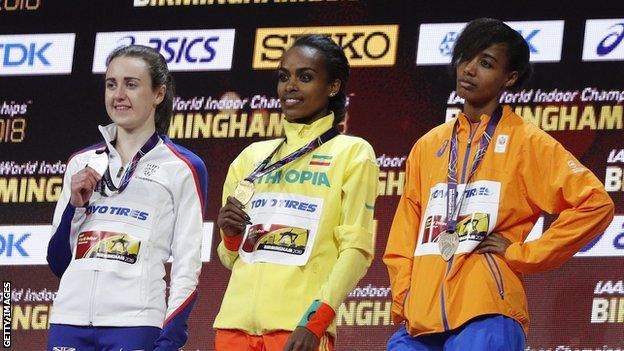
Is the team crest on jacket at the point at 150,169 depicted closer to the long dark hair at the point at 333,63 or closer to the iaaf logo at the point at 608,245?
the long dark hair at the point at 333,63

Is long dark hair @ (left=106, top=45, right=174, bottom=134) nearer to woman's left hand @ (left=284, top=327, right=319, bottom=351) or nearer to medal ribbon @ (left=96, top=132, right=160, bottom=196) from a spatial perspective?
medal ribbon @ (left=96, top=132, right=160, bottom=196)

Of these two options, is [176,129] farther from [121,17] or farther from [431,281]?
[431,281]

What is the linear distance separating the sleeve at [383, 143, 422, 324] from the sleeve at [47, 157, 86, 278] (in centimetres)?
100

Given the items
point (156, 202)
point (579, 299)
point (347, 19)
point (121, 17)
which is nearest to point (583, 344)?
point (579, 299)

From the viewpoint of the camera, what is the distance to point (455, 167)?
12.6 feet

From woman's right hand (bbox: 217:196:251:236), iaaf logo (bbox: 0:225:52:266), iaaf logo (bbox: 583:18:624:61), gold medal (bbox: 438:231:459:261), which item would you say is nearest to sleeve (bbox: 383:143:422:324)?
gold medal (bbox: 438:231:459:261)

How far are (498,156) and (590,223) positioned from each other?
0.34 m

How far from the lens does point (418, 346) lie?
3695 millimetres

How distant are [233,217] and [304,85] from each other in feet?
1.68

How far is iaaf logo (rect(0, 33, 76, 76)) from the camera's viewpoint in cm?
634

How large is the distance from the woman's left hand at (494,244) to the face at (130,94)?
1216 mm

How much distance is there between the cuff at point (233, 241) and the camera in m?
4.02

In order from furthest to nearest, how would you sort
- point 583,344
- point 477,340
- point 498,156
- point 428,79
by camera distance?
point 428,79 → point 583,344 → point 498,156 → point 477,340

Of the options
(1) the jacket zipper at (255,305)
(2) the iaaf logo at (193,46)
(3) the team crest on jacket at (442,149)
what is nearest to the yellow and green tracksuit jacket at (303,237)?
(1) the jacket zipper at (255,305)
